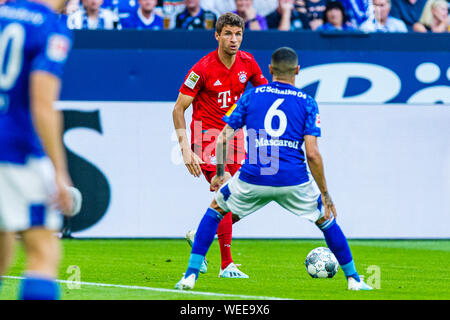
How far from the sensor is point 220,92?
29.7ft

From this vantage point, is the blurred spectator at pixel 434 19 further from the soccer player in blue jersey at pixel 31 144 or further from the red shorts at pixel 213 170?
the soccer player in blue jersey at pixel 31 144

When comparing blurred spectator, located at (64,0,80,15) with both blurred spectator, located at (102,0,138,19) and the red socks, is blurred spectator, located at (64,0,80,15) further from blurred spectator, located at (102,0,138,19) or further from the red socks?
the red socks

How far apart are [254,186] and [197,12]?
7.56 meters

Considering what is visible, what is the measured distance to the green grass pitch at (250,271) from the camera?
7.21 metres

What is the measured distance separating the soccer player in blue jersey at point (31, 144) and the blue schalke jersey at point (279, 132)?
288 centimetres

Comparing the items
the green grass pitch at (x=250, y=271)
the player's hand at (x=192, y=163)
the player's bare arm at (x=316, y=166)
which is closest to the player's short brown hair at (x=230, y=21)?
the player's hand at (x=192, y=163)

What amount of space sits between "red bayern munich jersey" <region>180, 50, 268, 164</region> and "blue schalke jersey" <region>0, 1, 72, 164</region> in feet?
15.0

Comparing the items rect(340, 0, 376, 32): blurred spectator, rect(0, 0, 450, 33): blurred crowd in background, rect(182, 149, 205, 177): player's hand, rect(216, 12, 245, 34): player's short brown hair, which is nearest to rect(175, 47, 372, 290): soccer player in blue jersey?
rect(182, 149, 205, 177): player's hand

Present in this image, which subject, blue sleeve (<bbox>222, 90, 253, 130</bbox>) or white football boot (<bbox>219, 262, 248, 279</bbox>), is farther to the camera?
white football boot (<bbox>219, 262, 248, 279</bbox>)

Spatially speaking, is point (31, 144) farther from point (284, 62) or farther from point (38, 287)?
point (284, 62)

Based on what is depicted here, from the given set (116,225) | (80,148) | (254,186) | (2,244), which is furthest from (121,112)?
(2,244)

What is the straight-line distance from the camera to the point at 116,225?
13.6 meters

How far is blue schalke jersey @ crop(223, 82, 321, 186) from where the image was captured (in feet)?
23.1

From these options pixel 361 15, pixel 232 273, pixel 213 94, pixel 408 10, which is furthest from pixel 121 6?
pixel 232 273
